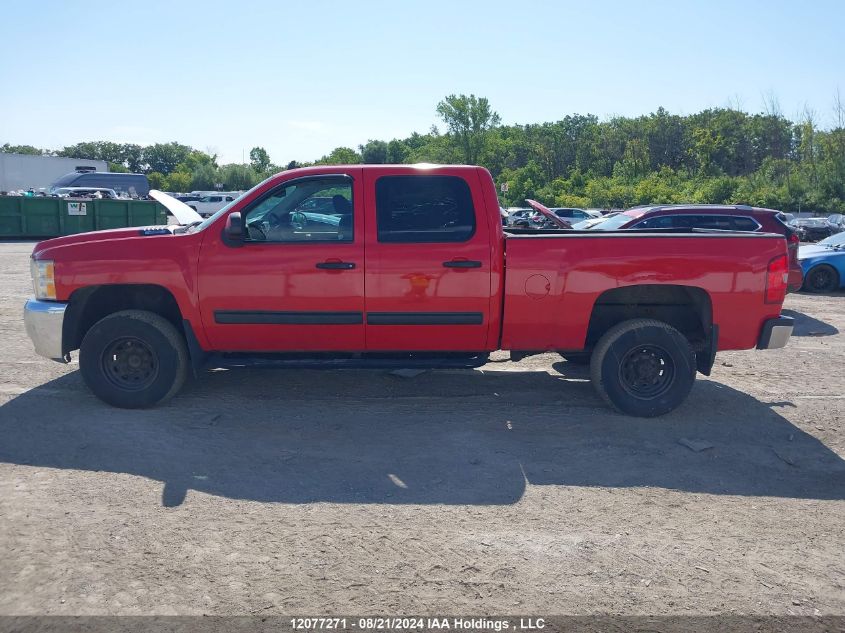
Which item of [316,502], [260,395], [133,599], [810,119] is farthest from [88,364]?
[810,119]

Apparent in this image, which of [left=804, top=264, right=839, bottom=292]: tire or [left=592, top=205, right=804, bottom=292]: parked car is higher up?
[left=592, top=205, right=804, bottom=292]: parked car

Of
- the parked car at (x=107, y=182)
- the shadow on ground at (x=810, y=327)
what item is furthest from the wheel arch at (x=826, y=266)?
the parked car at (x=107, y=182)

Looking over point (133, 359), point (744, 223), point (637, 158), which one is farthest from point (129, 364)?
point (637, 158)

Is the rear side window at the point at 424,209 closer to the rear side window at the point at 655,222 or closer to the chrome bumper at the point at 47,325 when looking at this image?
the chrome bumper at the point at 47,325

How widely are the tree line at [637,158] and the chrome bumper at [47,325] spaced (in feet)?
147

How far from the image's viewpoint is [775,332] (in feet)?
19.9

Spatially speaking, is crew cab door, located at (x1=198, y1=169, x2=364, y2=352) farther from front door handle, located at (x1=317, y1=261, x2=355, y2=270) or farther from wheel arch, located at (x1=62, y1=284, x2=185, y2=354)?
wheel arch, located at (x1=62, y1=284, x2=185, y2=354)

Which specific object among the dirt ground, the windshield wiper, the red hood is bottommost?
the dirt ground

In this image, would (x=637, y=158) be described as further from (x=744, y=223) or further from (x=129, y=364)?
(x=129, y=364)

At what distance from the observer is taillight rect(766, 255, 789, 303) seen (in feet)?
19.8

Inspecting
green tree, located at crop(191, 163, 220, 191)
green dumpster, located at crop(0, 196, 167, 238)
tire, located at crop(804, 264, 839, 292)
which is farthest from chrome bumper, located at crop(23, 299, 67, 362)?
green tree, located at crop(191, 163, 220, 191)

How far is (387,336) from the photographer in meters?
6.11

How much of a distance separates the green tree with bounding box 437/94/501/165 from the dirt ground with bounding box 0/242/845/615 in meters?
66.4

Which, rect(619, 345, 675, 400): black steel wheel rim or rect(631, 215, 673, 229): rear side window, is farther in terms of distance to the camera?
rect(631, 215, 673, 229): rear side window
